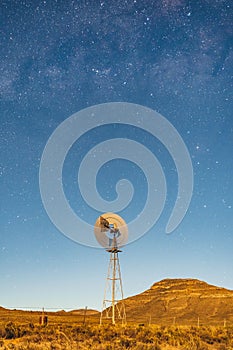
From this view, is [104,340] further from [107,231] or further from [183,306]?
[183,306]

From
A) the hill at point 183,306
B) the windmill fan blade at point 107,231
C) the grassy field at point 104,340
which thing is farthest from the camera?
the hill at point 183,306

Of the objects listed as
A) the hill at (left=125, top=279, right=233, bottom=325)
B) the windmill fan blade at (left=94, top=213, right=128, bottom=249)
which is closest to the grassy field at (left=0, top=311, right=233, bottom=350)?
the windmill fan blade at (left=94, top=213, right=128, bottom=249)

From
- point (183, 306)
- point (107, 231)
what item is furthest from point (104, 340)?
point (183, 306)

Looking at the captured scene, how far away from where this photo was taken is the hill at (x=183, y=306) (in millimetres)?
79750

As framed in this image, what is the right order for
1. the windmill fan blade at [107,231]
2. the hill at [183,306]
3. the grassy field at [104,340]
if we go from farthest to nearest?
the hill at [183,306] < the windmill fan blade at [107,231] < the grassy field at [104,340]

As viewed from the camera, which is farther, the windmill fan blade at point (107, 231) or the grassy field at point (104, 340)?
the windmill fan blade at point (107, 231)

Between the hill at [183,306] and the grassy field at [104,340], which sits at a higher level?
the hill at [183,306]

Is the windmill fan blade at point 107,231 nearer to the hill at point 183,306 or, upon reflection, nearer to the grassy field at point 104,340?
the grassy field at point 104,340

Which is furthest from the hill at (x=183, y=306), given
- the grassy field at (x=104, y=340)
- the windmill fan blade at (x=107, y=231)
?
the grassy field at (x=104, y=340)

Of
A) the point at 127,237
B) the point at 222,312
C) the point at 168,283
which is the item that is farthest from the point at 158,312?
the point at 127,237

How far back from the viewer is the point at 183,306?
9212 centimetres

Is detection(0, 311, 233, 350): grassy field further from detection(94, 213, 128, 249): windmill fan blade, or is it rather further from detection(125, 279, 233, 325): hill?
detection(125, 279, 233, 325): hill

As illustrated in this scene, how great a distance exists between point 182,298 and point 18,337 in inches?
3256

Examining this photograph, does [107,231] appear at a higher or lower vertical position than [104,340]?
higher
